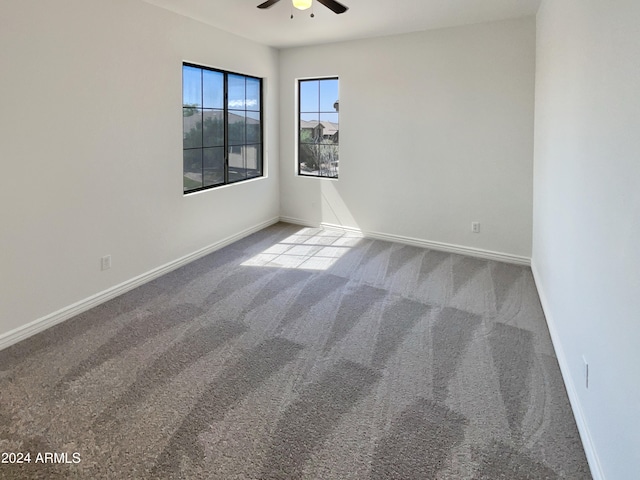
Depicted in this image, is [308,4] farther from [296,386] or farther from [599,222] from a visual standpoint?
[296,386]

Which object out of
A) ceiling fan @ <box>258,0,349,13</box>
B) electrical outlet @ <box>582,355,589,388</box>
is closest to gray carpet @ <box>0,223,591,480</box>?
electrical outlet @ <box>582,355,589,388</box>

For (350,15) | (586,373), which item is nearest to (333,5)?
(350,15)

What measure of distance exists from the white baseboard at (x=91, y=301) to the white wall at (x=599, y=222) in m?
3.55

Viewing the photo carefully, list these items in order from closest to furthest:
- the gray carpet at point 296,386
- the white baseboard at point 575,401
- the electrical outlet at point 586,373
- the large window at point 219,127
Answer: the white baseboard at point 575,401 < the gray carpet at point 296,386 < the electrical outlet at point 586,373 < the large window at point 219,127

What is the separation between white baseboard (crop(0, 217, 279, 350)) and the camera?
119 inches

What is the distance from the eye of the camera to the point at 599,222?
6.28 feet

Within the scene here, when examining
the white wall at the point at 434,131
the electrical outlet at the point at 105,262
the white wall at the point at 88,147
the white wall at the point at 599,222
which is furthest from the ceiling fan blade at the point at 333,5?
the electrical outlet at the point at 105,262

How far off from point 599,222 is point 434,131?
345cm

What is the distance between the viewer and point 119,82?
3.71m

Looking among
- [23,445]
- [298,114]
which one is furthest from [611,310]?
[298,114]

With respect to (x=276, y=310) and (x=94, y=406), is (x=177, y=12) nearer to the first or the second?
(x=276, y=310)

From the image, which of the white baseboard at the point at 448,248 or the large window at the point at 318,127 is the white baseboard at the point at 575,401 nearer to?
the white baseboard at the point at 448,248

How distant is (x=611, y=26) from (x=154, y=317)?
3387 millimetres

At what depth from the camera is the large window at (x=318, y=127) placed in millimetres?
5996
